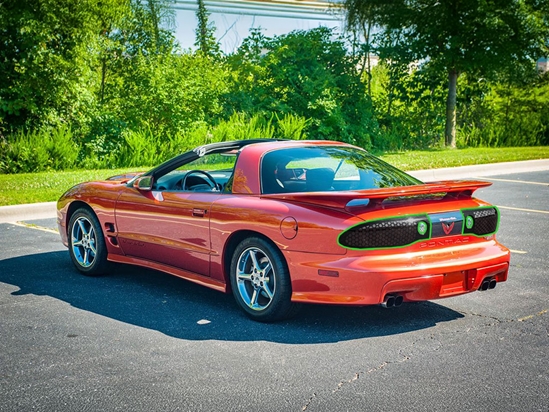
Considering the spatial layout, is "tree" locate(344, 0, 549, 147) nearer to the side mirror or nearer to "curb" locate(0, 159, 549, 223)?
"curb" locate(0, 159, 549, 223)

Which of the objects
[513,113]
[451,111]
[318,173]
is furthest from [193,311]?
[513,113]

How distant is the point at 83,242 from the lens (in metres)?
7.23

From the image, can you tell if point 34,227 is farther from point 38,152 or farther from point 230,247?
point 38,152

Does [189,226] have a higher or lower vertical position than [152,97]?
lower

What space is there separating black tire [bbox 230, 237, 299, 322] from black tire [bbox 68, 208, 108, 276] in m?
1.91

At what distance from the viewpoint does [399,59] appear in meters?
23.5

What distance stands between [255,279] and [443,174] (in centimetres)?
1132

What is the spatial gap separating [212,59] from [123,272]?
16282 millimetres

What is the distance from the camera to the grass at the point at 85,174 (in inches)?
480

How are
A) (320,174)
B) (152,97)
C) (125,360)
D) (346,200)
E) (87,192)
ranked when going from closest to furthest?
1. (125,360)
2. (346,200)
3. (320,174)
4. (87,192)
5. (152,97)

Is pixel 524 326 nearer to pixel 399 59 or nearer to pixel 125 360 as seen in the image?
pixel 125 360

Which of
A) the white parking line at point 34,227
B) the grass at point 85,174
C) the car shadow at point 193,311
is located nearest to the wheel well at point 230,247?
the car shadow at point 193,311

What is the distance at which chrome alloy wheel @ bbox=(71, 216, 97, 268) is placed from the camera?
7.15 meters

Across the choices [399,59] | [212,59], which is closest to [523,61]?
[399,59]
